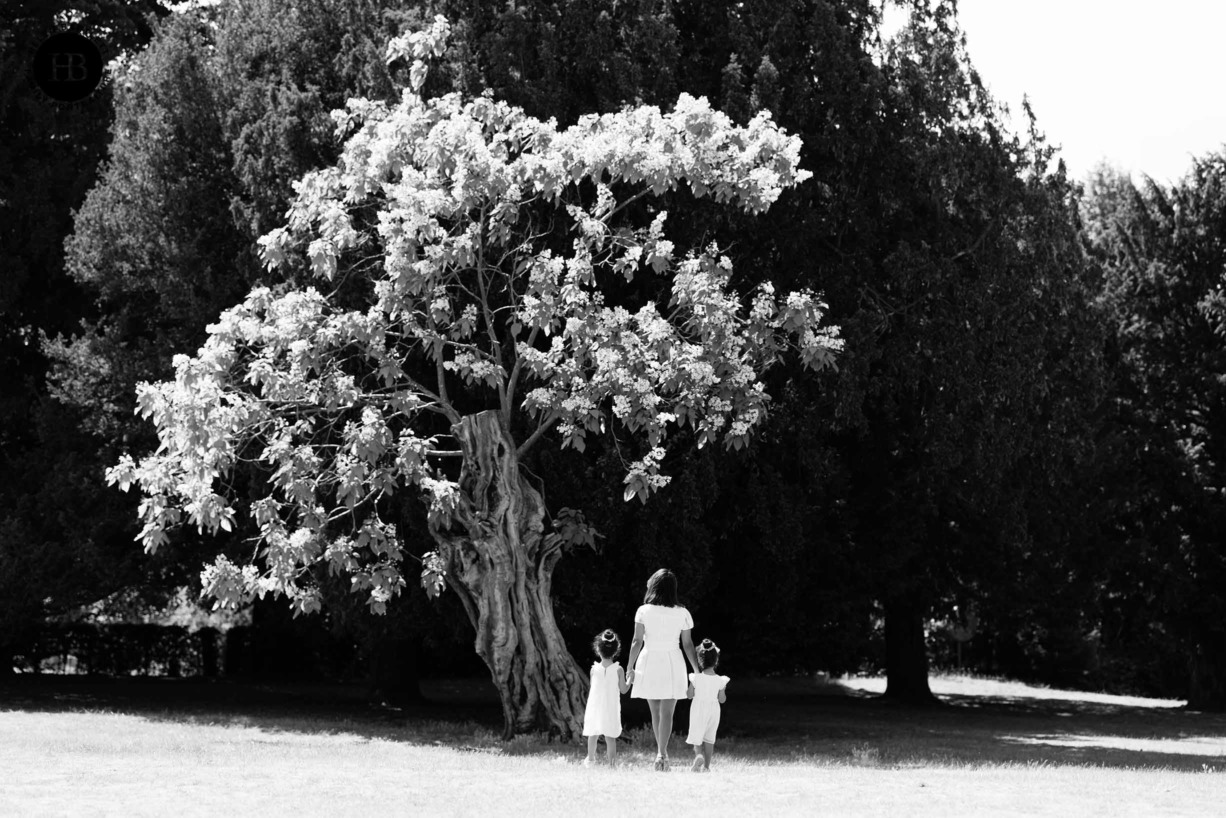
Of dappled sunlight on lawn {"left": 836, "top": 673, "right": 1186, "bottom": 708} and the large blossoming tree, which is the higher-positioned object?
the large blossoming tree

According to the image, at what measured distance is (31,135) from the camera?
1019 inches

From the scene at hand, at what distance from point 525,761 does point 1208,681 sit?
2191 centimetres

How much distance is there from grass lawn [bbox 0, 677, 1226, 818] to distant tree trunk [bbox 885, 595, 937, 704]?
1375 mm

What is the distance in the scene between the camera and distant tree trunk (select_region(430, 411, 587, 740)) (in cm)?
1788

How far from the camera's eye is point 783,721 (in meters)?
24.6

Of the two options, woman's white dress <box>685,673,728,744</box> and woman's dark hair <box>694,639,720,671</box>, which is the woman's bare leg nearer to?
woman's white dress <box>685,673,728,744</box>

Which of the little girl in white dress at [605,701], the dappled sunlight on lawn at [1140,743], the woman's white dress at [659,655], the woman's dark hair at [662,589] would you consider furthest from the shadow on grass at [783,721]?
the woman's dark hair at [662,589]

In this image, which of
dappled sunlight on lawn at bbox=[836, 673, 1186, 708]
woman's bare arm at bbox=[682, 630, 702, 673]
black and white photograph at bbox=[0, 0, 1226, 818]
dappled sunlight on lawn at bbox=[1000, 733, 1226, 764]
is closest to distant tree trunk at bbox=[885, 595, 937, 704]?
black and white photograph at bbox=[0, 0, 1226, 818]

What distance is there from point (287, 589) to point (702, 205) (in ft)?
24.4

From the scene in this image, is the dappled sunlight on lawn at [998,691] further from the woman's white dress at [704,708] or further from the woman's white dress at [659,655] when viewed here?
the woman's white dress at [659,655]

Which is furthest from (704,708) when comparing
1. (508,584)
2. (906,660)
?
(906,660)

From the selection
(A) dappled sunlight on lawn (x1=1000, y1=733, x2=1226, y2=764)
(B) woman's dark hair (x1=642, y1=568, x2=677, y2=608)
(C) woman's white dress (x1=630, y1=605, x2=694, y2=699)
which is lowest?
(A) dappled sunlight on lawn (x1=1000, y1=733, x2=1226, y2=764)

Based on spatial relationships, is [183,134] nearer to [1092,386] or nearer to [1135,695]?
[1092,386]

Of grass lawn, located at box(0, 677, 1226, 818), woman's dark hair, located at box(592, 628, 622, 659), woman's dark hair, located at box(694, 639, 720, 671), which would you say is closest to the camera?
grass lawn, located at box(0, 677, 1226, 818)
